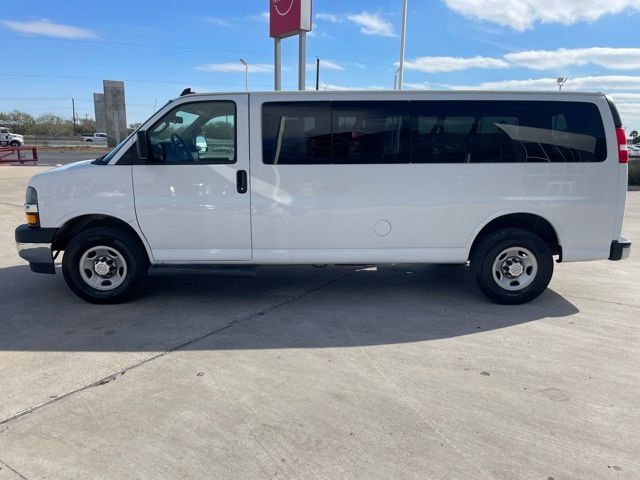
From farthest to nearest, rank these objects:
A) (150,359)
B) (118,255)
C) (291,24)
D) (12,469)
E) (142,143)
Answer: (291,24), (118,255), (142,143), (150,359), (12,469)

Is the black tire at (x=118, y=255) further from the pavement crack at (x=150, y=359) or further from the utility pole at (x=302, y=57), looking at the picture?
the utility pole at (x=302, y=57)

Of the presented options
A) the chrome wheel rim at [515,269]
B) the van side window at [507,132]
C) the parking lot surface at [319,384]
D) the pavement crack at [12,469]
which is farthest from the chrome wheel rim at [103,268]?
→ the chrome wheel rim at [515,269]

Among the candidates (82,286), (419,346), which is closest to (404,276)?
(419,346)

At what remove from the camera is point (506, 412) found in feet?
10.8

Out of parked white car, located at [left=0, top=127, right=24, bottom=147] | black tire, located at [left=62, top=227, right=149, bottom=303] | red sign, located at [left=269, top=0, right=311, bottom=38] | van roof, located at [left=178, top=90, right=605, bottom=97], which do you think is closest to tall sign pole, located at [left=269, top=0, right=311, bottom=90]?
red sign, located at [left=269, top=0, right=311, bottom=38]

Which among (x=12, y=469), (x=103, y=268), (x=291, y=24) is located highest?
(x=291, y=24)

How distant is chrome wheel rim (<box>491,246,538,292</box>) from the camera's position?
17.7 ft

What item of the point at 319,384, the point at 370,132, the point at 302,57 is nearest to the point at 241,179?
the point at 370,132

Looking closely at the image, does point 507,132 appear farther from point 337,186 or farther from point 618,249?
point 337,186

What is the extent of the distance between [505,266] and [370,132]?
81.3 inches

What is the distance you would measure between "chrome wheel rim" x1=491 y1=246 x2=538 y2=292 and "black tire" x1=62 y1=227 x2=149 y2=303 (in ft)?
12.6

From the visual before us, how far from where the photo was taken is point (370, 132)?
5176 mm

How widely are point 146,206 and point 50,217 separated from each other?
101 cm

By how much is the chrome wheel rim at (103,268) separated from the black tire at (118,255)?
2 cm
